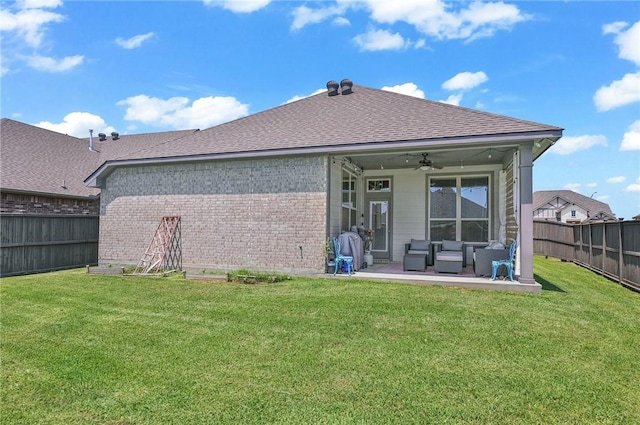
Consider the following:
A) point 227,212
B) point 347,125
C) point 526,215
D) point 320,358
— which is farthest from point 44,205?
point 526,215

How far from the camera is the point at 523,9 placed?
8.66 metres

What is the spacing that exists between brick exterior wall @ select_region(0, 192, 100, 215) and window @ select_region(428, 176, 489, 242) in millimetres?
12412

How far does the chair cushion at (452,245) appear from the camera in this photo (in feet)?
34.3

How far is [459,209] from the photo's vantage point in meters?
11.5

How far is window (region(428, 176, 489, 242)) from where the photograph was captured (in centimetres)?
1130

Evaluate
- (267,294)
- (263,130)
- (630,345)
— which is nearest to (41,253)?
(263,130)

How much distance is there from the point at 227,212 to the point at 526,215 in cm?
716

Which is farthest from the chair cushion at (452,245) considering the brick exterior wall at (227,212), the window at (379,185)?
the brick exterior wall at (227,212)

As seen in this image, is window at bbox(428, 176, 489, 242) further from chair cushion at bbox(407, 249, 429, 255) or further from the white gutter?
the white gutter

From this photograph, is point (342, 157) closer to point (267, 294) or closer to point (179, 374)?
point (267, 294)

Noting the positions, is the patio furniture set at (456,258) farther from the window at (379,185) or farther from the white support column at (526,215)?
the window at (379,185)

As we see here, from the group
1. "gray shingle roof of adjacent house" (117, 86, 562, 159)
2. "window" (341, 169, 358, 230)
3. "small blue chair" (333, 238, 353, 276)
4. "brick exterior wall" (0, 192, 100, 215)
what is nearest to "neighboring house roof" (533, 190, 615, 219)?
"window" (341, 169, 358, 230)

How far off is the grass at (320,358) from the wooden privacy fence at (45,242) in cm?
466

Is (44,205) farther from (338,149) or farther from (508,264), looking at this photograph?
(508,264)
